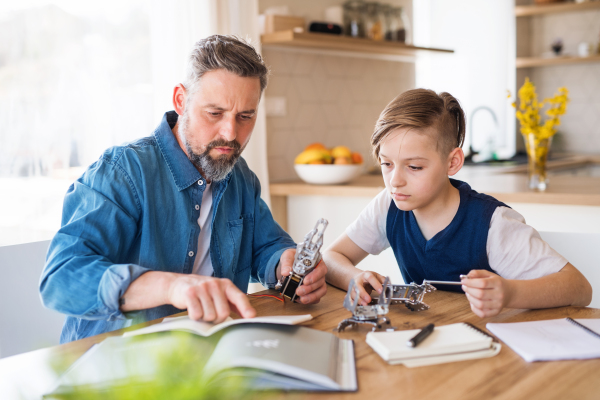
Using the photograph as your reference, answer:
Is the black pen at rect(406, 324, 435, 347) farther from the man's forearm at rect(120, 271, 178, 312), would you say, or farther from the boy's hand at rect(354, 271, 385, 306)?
the man's forearm at rect(120, 271, 178, 312)

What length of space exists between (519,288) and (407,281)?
493 millimetres

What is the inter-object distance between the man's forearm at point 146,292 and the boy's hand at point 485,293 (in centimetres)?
56

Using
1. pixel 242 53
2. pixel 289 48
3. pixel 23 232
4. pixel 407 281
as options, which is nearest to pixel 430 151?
pixel 407 281

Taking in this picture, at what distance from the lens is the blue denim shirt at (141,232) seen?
1109 mm

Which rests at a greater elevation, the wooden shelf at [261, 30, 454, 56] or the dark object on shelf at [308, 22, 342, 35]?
the dark object on shelf at [308, 22, 342, 35]

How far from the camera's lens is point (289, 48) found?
3.02m

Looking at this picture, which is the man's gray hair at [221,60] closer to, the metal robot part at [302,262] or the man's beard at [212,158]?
the man's beard at [212,158]

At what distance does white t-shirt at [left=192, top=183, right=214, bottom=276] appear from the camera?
1506 millimetres

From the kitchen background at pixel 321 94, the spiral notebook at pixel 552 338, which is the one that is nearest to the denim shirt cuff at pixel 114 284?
the spiral notebook at pixel 552 338

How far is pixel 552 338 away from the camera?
1.03 meters

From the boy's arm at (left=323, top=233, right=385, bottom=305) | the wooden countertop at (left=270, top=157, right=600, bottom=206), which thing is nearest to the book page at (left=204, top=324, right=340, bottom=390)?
the boy's arm at (left=323, top=233, right=385, bottom=305)

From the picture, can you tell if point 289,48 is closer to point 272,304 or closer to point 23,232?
point 23,232

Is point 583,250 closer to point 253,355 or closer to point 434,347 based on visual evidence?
point 434,347

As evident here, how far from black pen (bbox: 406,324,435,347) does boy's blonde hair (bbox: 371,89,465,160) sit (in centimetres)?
56
